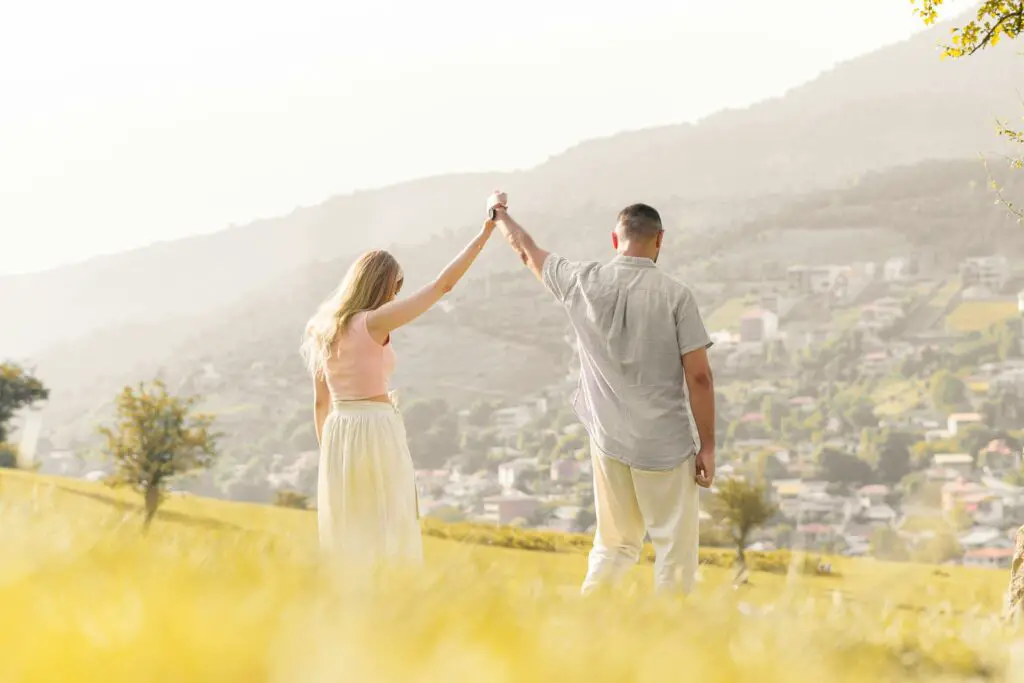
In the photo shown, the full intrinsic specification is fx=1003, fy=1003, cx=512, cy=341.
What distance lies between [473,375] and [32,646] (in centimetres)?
16951

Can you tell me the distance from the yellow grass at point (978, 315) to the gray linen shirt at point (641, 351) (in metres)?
161

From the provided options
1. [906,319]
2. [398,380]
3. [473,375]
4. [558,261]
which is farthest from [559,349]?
[558,261]

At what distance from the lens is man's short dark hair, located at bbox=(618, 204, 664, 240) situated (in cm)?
583

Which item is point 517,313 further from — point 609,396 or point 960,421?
point 609,396

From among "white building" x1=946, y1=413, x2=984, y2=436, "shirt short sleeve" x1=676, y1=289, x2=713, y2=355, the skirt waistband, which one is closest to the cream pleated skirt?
the skirt waistband

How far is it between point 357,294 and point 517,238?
134cm

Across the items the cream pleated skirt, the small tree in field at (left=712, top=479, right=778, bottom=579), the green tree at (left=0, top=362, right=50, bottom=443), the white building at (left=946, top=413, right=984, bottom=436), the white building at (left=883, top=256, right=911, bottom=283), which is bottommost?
the white building at (left=946, top=413, right=984, bottom=436)

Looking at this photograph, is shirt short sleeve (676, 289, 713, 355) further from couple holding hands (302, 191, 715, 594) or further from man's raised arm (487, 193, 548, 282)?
man's raised arm (487, 193, 548, 282)

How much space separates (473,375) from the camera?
558ft

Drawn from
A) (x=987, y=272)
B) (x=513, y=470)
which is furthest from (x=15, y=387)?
(x=987, y=272)

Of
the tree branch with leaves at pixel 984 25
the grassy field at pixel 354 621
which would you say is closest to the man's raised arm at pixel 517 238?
the tree branch with leaves at pixel 984 25

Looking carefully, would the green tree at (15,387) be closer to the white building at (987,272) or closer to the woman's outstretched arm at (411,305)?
the woman's outstretched arm at (411,305)

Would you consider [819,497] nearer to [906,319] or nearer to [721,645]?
[906,319]

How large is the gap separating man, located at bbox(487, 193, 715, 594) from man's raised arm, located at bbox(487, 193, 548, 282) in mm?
422
